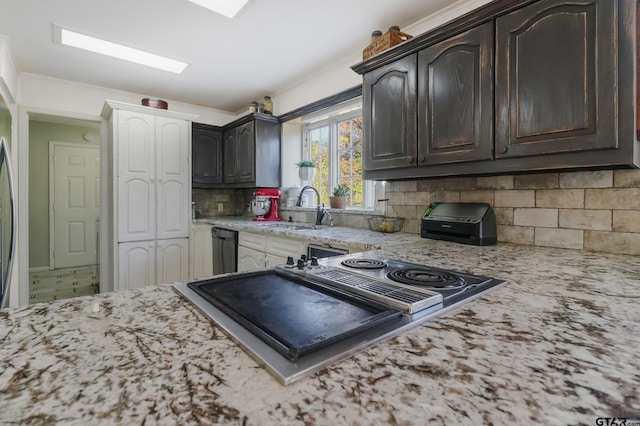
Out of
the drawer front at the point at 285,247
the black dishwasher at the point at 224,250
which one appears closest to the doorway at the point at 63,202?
the black dishwasher at the point at 224,250

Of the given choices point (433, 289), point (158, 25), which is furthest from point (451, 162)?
Result: point (158, 25)

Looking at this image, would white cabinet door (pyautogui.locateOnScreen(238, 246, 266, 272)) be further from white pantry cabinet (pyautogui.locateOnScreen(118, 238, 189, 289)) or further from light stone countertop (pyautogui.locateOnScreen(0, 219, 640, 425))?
light stone countertop (pyautogui.locateOnScreen(0, 219, 640, 425))

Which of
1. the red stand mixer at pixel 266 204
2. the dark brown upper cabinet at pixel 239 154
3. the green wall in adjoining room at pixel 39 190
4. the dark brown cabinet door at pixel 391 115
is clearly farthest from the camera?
the green wall in adjoining room at pixel 39 190

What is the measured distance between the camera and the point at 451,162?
167 cm

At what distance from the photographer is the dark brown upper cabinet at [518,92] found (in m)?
→ 1.16

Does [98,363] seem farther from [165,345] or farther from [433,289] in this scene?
[433,289]

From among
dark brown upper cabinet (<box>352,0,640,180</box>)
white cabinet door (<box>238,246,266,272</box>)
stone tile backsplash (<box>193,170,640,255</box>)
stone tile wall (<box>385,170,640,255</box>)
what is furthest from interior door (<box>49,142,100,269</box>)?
stone tile wall (<box>385,170,640,255</box>)

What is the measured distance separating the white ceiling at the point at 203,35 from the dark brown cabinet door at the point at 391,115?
0.49 meters

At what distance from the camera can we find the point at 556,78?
1297 millimetres

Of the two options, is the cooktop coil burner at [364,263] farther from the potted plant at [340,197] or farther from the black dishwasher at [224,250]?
the black dishwasher at [224,250]

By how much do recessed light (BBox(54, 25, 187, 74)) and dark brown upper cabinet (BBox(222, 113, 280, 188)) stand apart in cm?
90

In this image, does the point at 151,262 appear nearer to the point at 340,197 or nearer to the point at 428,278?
the point at 340,197

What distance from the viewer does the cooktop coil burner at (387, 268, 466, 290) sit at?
0.85m

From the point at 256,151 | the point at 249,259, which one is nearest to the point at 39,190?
the point at 256,151
